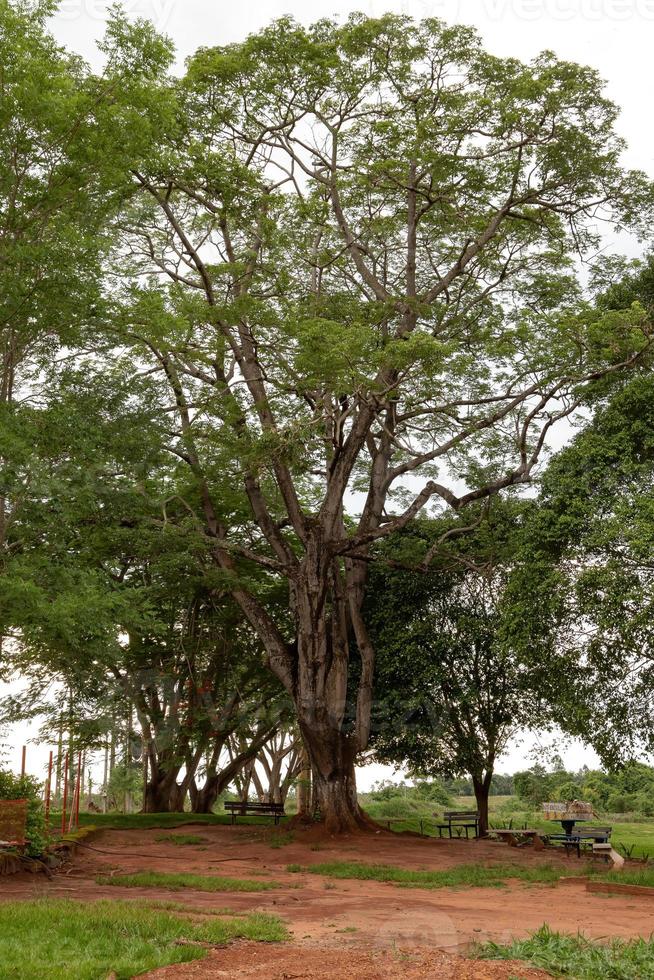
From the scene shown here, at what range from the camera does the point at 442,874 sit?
13.8 metres

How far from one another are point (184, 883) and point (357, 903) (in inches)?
101

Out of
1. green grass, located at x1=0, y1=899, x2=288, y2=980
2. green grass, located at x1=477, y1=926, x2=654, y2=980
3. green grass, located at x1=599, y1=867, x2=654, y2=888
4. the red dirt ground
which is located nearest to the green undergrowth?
green grass, located at x1=599, y1=867, x2=654, y2=888

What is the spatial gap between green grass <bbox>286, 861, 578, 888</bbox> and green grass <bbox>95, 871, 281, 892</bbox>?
1740mm

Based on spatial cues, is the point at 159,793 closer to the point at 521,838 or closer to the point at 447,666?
the point at 447,666

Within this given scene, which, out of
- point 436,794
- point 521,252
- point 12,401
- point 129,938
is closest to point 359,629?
point 521,252

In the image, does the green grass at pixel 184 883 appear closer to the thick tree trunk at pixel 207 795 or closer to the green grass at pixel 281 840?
the green grass at pixel 281 840

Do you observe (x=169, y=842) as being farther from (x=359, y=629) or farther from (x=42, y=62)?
(x=42, y=62)

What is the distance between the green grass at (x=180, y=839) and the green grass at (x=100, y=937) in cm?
926

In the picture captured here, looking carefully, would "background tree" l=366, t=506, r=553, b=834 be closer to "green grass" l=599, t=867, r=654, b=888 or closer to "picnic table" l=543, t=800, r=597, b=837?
"picnic table" l=543, t=800, r=597, b=837

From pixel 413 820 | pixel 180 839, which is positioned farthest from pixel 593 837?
pixel 413 820

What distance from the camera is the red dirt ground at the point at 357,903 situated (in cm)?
695

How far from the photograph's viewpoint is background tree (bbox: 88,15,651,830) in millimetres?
16797

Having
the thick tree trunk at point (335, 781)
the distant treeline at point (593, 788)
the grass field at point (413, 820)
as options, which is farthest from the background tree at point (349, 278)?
the distant treeline at point (593, 788)

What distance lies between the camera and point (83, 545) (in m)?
17.1
